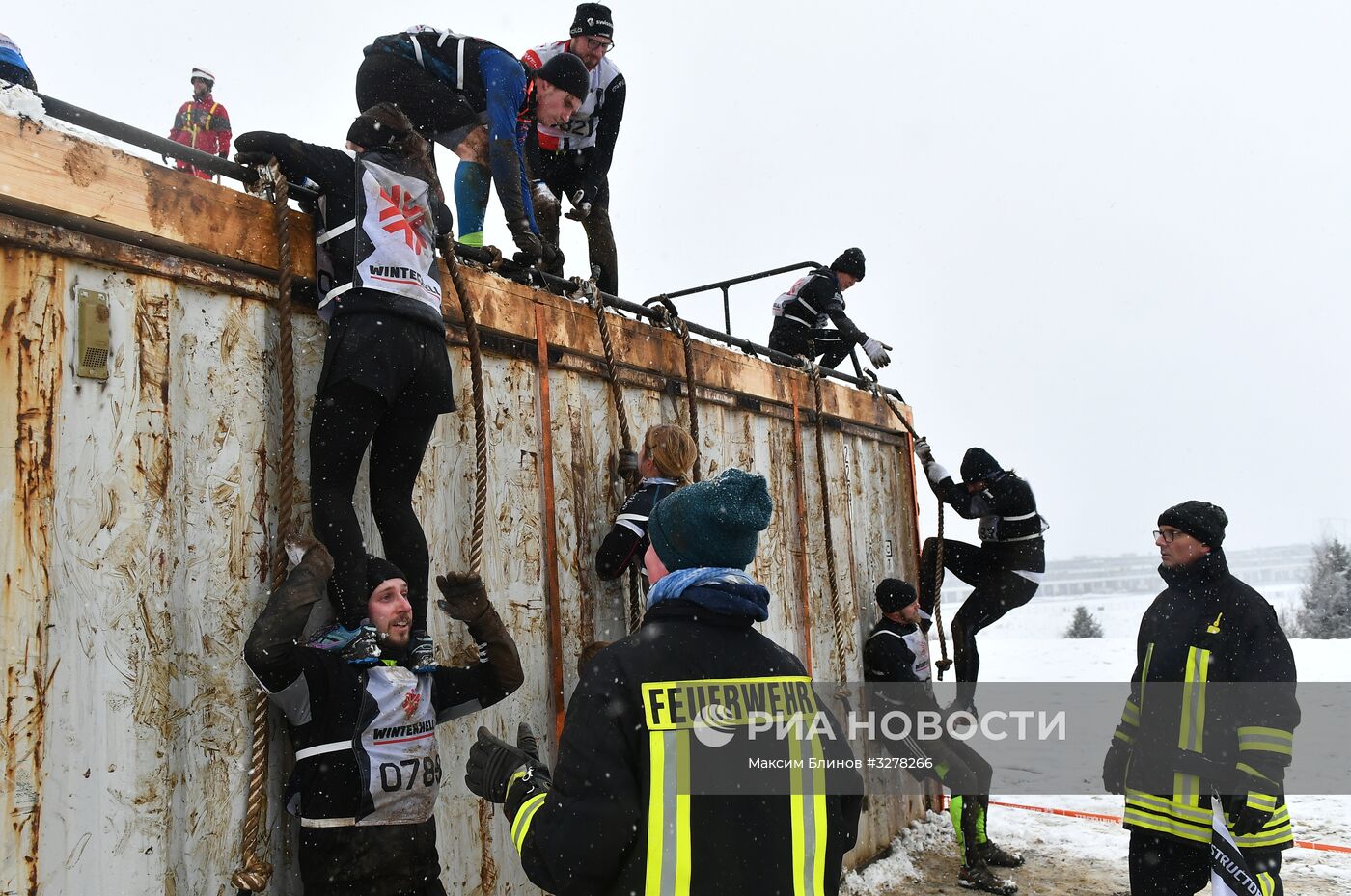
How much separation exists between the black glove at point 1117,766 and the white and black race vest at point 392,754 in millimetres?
3171

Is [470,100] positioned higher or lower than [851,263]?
lower

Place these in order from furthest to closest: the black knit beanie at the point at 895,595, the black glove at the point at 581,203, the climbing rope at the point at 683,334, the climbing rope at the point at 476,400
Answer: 1. the black knit beanie at the point at 895,595
2. the black glove at the point at 581,203
3. the climbing rope at the point at 683,334
4. the climbing rope at the point at 476,400

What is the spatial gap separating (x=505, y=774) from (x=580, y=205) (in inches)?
147

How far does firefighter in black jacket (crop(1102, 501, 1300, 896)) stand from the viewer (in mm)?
3541

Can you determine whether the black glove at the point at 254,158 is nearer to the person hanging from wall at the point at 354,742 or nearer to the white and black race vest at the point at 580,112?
the person hanging from wall at the point at 354,742

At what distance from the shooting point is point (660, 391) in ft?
14.9

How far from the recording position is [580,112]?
193 inches

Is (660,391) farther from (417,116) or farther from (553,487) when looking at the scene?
(417,116)

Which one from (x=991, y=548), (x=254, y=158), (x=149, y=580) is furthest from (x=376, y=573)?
(x=991, y=548)

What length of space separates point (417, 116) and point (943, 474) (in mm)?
4623

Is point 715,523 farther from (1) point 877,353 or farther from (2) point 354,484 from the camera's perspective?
(1) point 877,353

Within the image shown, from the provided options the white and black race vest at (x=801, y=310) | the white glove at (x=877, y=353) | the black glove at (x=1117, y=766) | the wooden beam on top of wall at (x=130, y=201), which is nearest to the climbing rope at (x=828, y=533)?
the white glove at (x=877, y=353)

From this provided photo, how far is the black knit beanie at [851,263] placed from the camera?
302 inches

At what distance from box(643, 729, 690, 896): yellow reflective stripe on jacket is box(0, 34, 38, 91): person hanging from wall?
7.63ft
